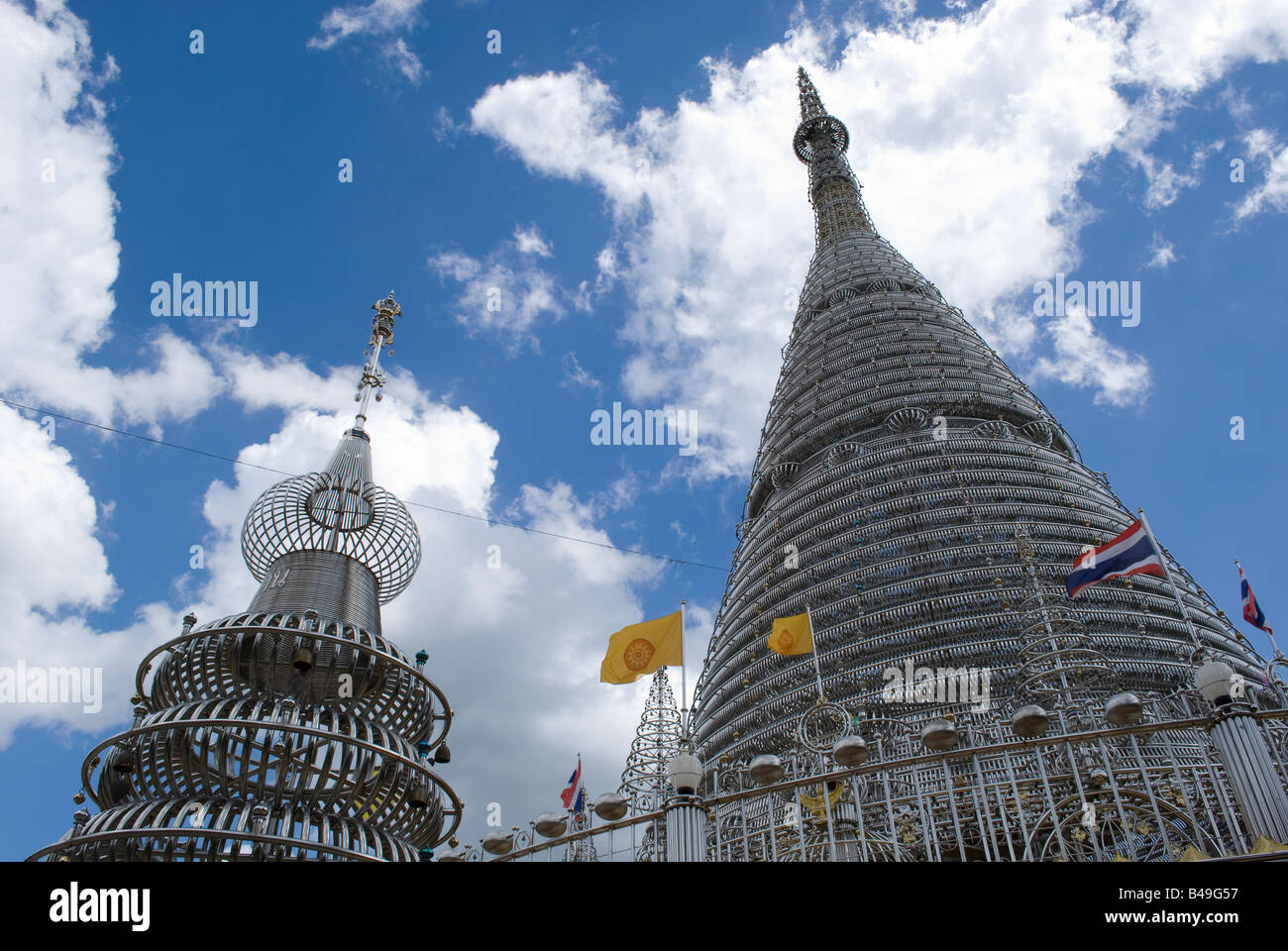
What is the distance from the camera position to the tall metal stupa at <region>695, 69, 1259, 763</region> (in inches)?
1483

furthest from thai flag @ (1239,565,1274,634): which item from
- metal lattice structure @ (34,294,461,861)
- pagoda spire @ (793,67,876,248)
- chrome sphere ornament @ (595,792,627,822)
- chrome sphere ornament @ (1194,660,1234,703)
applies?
pagoda spire @ (793,67,876,248)

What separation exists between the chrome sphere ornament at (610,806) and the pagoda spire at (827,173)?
76.0 metres

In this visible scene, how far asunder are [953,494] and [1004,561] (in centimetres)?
579

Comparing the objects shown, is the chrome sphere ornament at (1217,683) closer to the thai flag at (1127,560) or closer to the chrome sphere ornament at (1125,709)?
the chrome sphere ornament at (1125,709)

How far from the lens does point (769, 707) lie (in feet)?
143

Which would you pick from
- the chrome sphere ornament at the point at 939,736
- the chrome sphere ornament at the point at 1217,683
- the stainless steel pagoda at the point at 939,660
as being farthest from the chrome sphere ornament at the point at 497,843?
the chrome sphere ornament at the point at 1217,683

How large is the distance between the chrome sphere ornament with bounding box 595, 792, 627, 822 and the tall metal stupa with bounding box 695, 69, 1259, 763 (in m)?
11.5

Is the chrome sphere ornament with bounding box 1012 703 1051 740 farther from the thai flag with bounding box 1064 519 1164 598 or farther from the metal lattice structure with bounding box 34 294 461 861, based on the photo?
the metal lattice structure with bounding box 34 294 461 861

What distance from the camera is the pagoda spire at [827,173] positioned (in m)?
87.6

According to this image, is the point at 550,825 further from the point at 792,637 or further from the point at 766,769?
the point at 792,637

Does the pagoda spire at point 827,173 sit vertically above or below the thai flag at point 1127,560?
above

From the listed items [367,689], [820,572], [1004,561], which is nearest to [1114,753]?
[1004,561]

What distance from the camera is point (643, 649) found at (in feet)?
77.1
